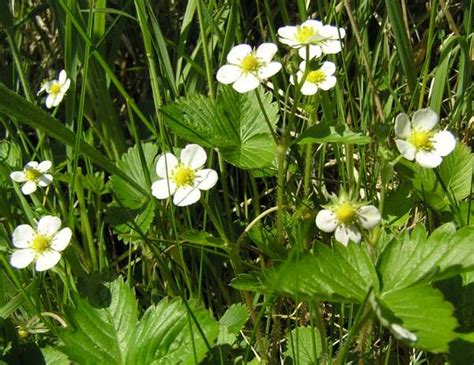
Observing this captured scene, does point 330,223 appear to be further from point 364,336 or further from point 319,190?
point 319,190

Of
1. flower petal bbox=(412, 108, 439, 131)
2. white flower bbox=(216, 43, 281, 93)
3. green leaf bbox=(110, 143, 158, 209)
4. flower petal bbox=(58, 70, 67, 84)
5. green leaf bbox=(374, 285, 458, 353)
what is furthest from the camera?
flower petal bbox=(58, 70, 67, 84)

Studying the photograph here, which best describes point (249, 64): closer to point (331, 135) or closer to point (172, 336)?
point (331, 135)

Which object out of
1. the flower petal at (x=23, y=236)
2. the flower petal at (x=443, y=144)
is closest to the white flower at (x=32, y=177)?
the flower petal at (x=23, y=236)

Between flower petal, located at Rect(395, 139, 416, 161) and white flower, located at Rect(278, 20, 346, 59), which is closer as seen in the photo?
flower petal, located at Rect(395, 139, 416, 161)

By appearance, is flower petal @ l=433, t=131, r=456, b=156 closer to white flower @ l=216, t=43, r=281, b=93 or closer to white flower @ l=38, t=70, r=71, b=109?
white flower @ l=216, t=43, r=281, b=93

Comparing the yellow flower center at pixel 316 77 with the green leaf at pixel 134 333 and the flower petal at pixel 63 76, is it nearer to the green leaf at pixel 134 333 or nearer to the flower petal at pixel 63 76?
the green leaf at pixel 134 333

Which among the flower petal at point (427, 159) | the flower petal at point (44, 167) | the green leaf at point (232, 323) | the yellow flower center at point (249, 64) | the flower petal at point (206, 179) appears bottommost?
the green leaf at point (232, 323)

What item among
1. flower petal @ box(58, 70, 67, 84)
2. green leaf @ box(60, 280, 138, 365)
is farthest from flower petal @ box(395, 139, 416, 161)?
flower petal @ box(58, 70, 67, 84)
